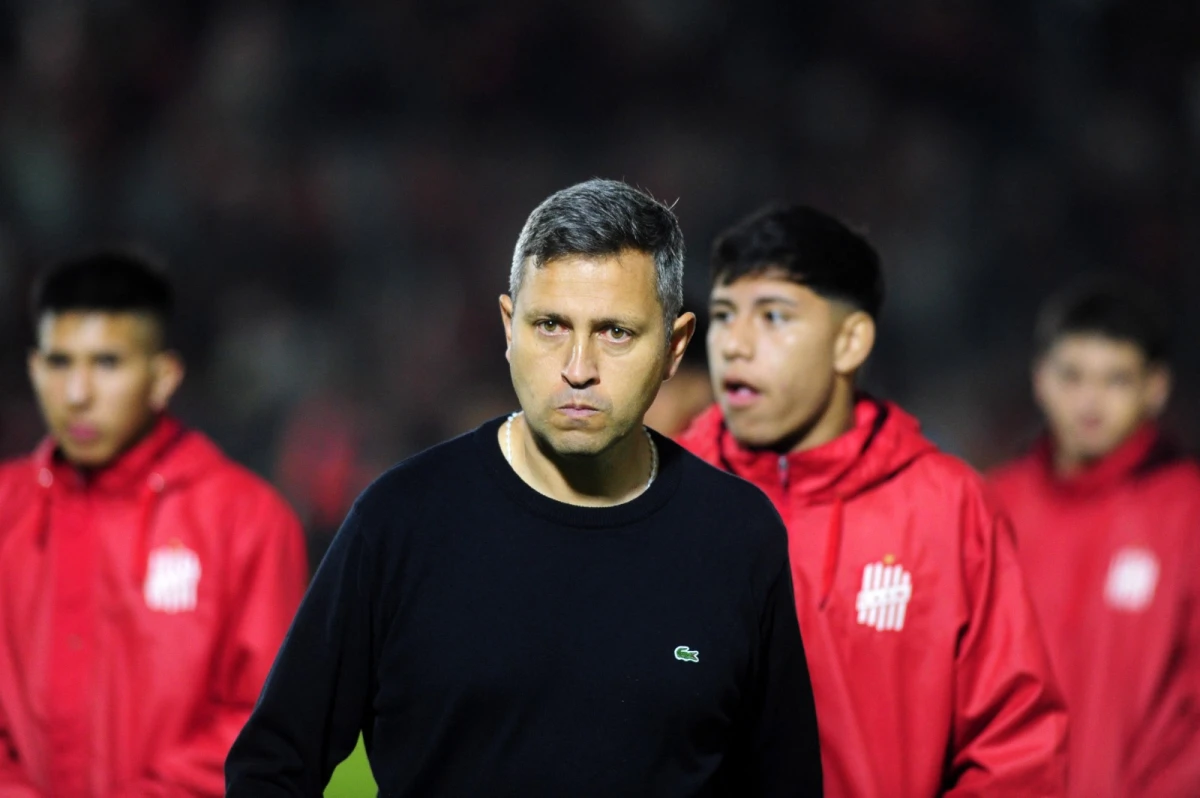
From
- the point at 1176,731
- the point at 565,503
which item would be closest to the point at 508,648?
the point at 565,503

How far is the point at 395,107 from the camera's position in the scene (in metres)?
9.09

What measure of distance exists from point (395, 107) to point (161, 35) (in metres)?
1.41

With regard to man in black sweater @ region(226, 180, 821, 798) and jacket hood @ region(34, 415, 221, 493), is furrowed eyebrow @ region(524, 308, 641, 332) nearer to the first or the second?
man in black sweater @ region(226, 180, 821, 798)

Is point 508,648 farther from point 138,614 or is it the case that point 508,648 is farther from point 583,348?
point 138,614

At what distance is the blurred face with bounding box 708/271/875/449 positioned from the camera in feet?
10.4

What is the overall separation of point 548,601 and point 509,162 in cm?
702

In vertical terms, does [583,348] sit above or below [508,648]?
above

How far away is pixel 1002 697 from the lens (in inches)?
114

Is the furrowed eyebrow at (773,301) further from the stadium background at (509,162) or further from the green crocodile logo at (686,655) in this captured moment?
the stadium background at (509,162)

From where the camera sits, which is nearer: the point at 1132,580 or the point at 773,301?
the point at 773,301

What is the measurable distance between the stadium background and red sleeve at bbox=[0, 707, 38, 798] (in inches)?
169

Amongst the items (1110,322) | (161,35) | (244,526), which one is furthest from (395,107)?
(244,526)

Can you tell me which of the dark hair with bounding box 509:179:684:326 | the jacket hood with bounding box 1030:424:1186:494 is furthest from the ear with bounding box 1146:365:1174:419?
the dark hair with bounding box 509:179:684:326

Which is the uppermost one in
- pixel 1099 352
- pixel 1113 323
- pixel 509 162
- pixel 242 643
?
pixel 509 162
